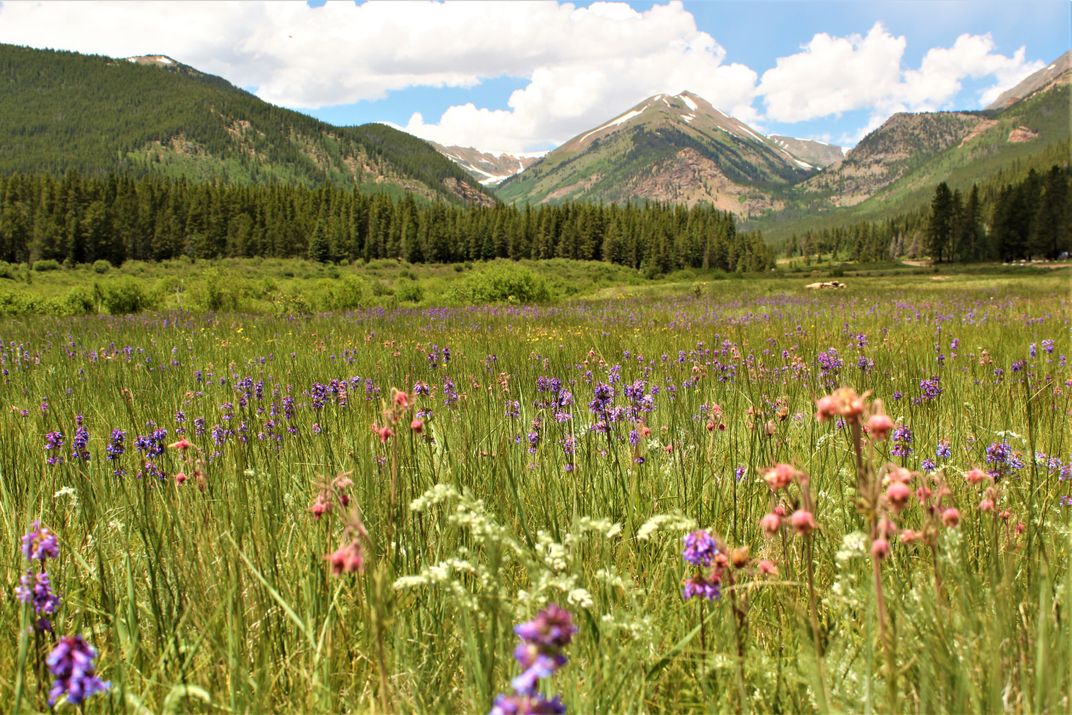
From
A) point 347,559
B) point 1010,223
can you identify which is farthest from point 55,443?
point 1010,223

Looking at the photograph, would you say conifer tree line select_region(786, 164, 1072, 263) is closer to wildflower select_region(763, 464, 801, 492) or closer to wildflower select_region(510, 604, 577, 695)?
wildflower select_region(763, 464, 801, 492)

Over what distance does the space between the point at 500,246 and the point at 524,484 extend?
103m

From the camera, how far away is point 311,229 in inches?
3996

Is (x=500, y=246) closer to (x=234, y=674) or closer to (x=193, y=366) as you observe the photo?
(x=193, y=366)

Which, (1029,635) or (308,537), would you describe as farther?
(308,537)

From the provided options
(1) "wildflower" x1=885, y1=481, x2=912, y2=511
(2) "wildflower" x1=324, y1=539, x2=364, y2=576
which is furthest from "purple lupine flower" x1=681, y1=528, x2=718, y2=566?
(2) "wildflower" x1=324, y1=539, x2=364, y2=576

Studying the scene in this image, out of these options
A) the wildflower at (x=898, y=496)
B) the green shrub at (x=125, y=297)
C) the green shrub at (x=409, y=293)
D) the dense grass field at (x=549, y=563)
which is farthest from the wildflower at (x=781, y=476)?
the green shrub at (x=409, y=293)

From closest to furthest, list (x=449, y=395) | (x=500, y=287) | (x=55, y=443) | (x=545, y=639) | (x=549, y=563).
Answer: (x=545, y=639), (x=549, y=563), (x=55, y=443), (x=449, y=395), (x=500, y=287)

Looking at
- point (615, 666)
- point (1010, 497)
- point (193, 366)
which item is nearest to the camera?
point (615, 666)

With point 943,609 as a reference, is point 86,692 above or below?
above

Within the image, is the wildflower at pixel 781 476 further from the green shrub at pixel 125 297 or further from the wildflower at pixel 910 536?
the green shrub at pixel 125 297

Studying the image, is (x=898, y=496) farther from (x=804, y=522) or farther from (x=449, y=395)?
(x=449, y=395)

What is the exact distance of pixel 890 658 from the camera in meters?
0.97

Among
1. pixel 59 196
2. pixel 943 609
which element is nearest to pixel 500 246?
pixel 59 196
